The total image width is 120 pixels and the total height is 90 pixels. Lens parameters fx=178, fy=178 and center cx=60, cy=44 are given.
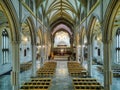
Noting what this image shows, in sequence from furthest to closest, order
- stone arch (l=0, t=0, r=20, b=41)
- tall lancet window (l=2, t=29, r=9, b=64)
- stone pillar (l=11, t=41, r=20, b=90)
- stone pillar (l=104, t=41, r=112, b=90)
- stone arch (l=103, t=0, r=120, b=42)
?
tall lancet window (l=2, t=29, r=9, b=64), stone pillar (l=11, t=41, r=20, b=90), stone pillar (l=104, t=41, r=112, b=90), stone arch (l=0, t=0, r=20, b=41), stone arch (l=103, t=0, r=120, b=42)

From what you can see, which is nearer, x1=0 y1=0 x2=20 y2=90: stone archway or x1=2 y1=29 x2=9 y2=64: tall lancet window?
x1=0 y1=0 x2=20 y2=90: stone archway

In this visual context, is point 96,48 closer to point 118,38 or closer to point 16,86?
point 118,38

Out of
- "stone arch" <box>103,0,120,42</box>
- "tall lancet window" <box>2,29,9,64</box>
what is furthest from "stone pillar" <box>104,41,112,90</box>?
"tall lancet window" <box>2,29,9,64</box>

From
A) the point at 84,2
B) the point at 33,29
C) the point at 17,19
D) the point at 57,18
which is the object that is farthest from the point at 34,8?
the point at 57,18

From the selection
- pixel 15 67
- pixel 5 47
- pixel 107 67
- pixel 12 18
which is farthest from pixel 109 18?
pixel 5 47

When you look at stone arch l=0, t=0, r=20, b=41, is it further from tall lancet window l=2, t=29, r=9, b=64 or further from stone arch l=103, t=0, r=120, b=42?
tall lancet window l=2, t=29, r=9, b=64

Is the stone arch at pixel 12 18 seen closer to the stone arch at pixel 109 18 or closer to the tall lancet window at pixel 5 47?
the stone arch at pixel 109 18

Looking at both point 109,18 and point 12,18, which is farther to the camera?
point 12,18

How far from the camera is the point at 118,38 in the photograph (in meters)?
29.3

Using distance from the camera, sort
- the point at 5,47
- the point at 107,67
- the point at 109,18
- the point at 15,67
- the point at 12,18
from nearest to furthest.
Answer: the point at 109,18 < the point at 12,18 < the point at 107,67 < the point at 15,67 < the point at 5,47

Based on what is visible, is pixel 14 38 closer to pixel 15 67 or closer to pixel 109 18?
pixel 15 67

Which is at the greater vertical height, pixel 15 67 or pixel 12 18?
pixel 12 18

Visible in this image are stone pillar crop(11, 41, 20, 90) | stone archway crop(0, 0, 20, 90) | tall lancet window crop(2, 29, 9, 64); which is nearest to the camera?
stone archway crop(0, 0, 20, 90)

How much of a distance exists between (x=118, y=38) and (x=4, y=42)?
1817cm
